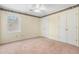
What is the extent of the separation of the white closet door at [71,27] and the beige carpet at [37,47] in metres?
0.12

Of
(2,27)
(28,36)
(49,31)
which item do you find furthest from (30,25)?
(2,27)

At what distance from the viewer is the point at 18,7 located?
6.18 ft

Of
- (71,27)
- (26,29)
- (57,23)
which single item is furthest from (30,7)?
(71,27)

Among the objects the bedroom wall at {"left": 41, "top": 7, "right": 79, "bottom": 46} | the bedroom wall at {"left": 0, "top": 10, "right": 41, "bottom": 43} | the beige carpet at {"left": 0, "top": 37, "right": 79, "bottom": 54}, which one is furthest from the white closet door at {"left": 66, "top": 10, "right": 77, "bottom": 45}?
the bedroom wall at {"left": 0, "top": 10, "right": 41, "bottom": 43}

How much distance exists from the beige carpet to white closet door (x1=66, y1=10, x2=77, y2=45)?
12 centimetres

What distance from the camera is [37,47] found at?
74.6 inches

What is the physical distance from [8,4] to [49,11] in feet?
2.57

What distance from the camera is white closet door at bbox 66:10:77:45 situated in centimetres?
180

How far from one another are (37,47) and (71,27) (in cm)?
74

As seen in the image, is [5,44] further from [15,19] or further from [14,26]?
[15,19]

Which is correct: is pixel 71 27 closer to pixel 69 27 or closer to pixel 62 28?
pixel 69 27

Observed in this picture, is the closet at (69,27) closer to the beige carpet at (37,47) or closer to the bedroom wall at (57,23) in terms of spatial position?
the bedroom wall at (57,23)

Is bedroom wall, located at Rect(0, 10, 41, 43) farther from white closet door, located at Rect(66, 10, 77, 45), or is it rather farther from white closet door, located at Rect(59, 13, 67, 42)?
white closet door, located at Rect(66, 10, 77, 45)

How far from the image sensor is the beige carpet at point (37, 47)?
1.84 m
